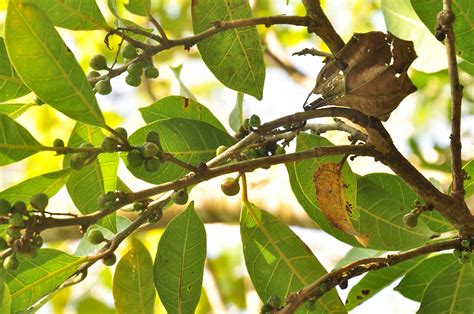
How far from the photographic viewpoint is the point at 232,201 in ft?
6.78

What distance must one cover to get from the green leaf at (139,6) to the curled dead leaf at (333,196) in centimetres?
30

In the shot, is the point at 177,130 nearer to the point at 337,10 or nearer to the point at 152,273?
the point at 152,273

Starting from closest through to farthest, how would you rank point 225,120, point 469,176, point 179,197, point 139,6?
1. point 179,197
2. point 139,6
3. point 469,176
4. point 225,120

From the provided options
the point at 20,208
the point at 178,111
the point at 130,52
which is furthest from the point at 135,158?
the point at 178,111

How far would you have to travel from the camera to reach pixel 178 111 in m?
1.16

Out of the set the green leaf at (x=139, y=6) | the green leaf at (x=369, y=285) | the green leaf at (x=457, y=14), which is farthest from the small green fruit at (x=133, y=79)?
the green leaf at (x=369, y=285)

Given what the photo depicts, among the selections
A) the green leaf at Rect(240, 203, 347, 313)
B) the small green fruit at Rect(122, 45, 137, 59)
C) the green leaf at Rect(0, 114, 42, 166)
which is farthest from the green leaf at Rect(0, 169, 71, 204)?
the green leaf at Rect(240, 203, 347, 313)

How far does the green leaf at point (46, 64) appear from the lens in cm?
79

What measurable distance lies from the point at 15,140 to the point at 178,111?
32cm

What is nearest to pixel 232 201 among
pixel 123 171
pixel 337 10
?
pixel 123 171

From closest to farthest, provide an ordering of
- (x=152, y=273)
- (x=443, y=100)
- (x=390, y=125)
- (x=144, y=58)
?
(x=144, y=58)
(x=152, y=273)
(x=443, y=100)
(x=390, y=125)

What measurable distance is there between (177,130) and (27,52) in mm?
288

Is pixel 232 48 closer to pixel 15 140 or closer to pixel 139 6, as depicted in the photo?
pixel 139 6

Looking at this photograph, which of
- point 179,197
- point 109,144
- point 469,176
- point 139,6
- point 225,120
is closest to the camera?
point 109,144
